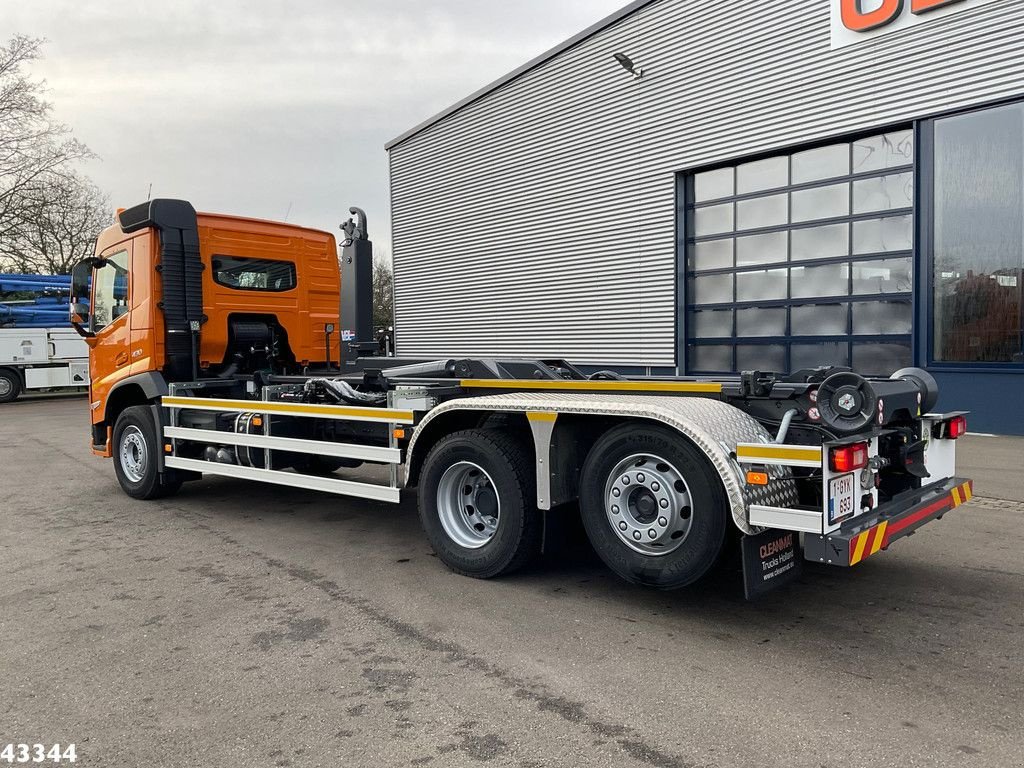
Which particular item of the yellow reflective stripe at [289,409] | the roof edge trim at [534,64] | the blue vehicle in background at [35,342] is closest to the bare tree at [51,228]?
the blue vehicle in background at [35,342]

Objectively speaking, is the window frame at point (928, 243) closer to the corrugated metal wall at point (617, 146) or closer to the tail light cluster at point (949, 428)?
the corrugated metal wall at point (617, 146)

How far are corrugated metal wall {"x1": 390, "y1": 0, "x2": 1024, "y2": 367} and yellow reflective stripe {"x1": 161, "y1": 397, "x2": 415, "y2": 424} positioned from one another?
32.0 feet

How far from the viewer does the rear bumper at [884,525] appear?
12.0 feet

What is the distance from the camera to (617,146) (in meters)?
15.8

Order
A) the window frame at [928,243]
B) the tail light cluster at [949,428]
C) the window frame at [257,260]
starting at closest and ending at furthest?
the tail light cluster at [949,428] → the window frame at [257,260] → the window frame at [928,243]

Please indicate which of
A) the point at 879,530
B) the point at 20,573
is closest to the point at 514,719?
the point at 879,530

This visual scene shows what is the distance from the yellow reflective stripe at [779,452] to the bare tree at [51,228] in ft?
94.1

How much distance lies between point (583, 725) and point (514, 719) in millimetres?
274

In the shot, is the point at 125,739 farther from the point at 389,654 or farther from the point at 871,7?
the point at 871,7

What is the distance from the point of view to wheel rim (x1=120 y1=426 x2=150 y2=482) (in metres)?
7.98

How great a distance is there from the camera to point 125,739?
3080 millimetres

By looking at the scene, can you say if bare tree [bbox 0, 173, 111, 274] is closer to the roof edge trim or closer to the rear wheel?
the roof edge trim

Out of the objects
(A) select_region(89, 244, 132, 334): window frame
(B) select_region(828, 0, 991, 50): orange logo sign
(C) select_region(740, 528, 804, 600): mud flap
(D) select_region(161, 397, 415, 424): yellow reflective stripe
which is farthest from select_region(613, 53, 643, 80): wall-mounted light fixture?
(C) select_region(740, 528, 804, 600): mud flap

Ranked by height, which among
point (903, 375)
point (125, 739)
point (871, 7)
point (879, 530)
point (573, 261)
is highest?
point (871, 7)
